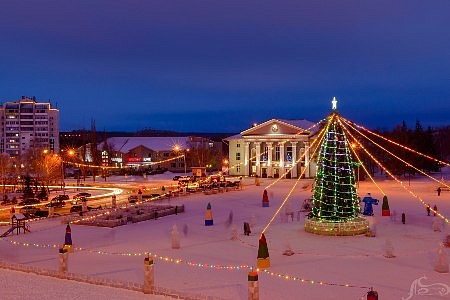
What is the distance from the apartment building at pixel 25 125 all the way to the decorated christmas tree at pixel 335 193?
12596 centimetres

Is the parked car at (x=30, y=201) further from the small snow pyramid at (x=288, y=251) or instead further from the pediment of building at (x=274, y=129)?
the pediment of building at (x=274, y=129)

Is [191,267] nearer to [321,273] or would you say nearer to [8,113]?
[321,273]

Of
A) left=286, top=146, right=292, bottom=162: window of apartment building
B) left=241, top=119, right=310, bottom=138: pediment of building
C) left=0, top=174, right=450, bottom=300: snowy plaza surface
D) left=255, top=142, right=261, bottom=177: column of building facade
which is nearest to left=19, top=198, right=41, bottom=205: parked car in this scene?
left=0, top=174, right=450, bottom=300: snowy plaza surface

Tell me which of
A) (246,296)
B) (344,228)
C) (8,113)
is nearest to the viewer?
(246,296)

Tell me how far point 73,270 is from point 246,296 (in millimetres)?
6113

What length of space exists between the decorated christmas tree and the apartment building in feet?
413

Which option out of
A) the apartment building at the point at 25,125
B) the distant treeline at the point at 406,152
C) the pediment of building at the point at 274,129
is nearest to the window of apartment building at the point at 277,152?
the pediment of building at the point at 274,129

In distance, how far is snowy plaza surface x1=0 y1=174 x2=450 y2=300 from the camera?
14.3 m

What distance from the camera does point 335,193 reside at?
22844 millimetres

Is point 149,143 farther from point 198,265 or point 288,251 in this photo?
point 198,265

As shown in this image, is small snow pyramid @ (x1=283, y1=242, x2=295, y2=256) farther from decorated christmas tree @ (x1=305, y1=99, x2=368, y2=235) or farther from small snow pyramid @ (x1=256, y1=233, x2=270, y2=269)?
decorated christmas tree @ (x1=305, y1=99, x2=368, y2=235)

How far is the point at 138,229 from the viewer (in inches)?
1038

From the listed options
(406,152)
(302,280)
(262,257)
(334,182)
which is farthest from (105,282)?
(406,152)

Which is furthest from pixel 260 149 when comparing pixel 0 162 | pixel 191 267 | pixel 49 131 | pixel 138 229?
pixel 49 131
